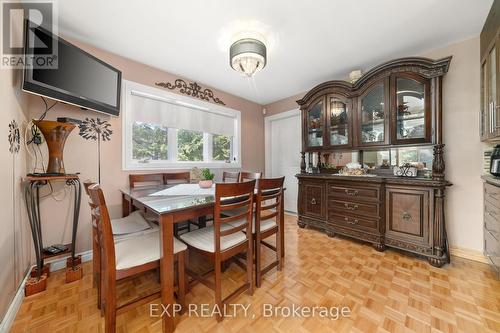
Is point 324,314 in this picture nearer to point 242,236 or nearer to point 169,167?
point 242,236

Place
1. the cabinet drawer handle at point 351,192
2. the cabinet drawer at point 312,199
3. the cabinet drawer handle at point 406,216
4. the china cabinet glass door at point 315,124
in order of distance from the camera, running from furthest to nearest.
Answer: the china cabinet glass door at point 315,124 → the cabinet drawer at point 312,199 → the cabinet drawer handle at point 351,192 → the cabinet drawer handle at point 406,216

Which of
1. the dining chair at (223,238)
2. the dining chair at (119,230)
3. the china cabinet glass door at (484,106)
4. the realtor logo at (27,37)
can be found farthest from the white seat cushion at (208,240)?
the china cabinet glass door at (484,106)

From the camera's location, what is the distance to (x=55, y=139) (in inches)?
69.7

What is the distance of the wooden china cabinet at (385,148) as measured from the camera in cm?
203

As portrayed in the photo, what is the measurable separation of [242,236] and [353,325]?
0.93 m

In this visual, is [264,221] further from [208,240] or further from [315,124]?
[315,124]

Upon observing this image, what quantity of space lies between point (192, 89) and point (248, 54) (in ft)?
5.36

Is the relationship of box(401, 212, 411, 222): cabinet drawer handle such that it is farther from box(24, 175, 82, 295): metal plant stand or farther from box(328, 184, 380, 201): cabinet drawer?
box(24, 175, 82, 295): metal plant stand

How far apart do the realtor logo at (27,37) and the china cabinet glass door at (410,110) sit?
3.47 m

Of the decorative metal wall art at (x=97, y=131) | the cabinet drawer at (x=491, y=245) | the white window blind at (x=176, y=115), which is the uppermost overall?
the white window blind at (x=176, y=115)

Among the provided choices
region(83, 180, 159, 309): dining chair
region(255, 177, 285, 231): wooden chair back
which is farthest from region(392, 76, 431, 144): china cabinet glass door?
region(83, 180, 159, 309): dining chair

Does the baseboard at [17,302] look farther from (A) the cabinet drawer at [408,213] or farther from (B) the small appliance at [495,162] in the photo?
(B) the small appliance at [495,162]

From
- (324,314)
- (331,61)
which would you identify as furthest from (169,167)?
(331,61)

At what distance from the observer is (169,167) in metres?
2.87
